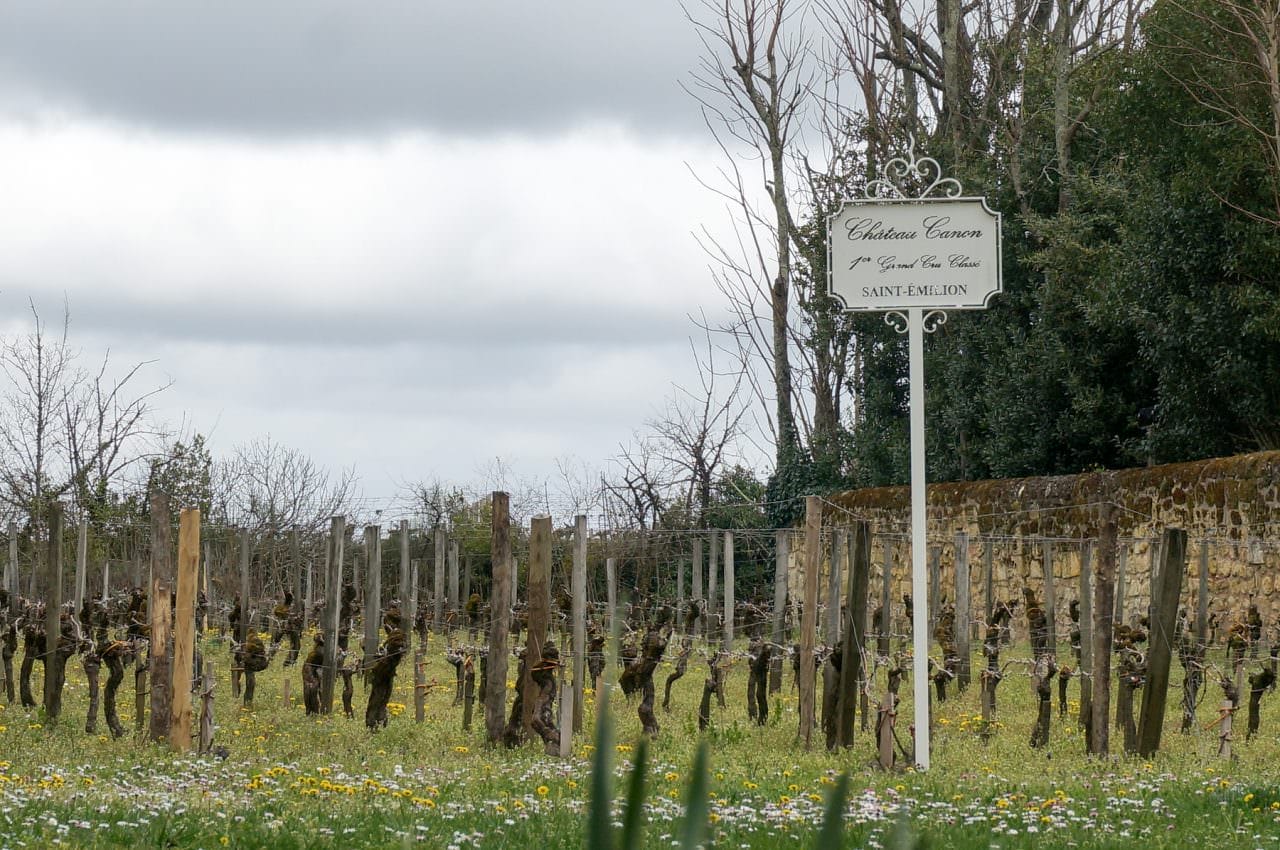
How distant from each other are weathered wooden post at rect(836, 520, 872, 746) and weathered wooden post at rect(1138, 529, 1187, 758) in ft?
6.54

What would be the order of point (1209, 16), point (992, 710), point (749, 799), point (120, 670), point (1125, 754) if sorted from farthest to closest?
1. point (1209, 16)
2. point (992, 710)
3. point (120, 670)
4. point (1125, 754)
5. point (749, 799)

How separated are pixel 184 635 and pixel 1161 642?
7.03 m

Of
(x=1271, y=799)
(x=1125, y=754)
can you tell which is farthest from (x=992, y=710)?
(x=1271, y=799)

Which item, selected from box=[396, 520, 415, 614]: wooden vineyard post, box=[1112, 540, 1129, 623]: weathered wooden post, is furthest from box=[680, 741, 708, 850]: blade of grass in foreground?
box=[1112, 540, 1129, 623]: weathered wooden post

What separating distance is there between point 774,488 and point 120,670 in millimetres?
16319

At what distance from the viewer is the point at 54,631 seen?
12.4 metres

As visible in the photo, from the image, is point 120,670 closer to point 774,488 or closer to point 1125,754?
point 1125,754

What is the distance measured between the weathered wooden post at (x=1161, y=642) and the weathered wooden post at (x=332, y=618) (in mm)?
7522

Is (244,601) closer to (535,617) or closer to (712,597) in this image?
(712,597)

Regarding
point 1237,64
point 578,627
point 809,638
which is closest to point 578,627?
point 578,627

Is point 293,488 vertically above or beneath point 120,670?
above

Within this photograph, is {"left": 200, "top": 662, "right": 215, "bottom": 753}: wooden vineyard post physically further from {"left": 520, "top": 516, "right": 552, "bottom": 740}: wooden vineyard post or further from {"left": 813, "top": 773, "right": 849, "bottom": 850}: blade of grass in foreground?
{"left": 813, "top": 773, "right": 849, "bottom": 850}: blade of grass in foreground

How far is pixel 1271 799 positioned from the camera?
25.0 ft

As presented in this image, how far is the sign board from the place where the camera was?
10.3 metres
